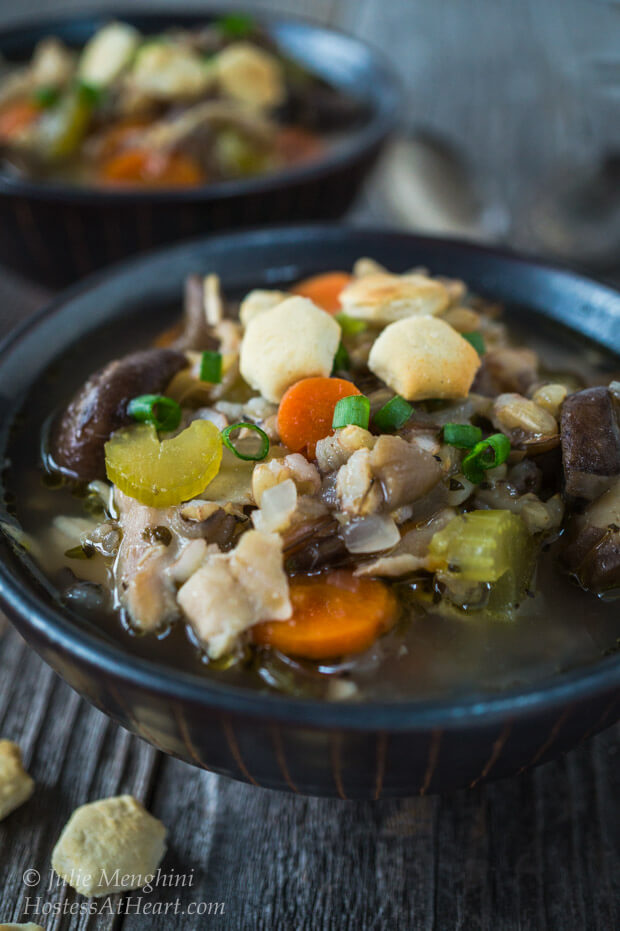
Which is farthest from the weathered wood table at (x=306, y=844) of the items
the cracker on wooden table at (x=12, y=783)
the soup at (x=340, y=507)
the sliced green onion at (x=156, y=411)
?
the sliced green onion at (x=156, y=411)

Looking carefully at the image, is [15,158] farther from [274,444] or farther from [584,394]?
[584,394]

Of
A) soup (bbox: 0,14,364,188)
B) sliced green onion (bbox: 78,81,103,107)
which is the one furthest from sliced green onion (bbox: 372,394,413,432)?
sliced green onion (bbox: 78,81,103,107)

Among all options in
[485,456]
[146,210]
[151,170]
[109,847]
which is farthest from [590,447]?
[151,170]

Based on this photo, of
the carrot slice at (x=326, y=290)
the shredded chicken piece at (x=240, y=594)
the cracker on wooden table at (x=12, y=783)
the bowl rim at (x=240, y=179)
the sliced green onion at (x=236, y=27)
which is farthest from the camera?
the sliced green onion at (x=236, y=27)

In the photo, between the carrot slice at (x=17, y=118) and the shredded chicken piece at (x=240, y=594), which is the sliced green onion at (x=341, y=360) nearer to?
the shredded chicken piece at (x=240, y=594)

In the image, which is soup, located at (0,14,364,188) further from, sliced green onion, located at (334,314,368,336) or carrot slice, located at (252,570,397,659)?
carrot slice, located at (252,570,397,659)

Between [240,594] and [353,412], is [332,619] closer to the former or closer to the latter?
[240,594]
